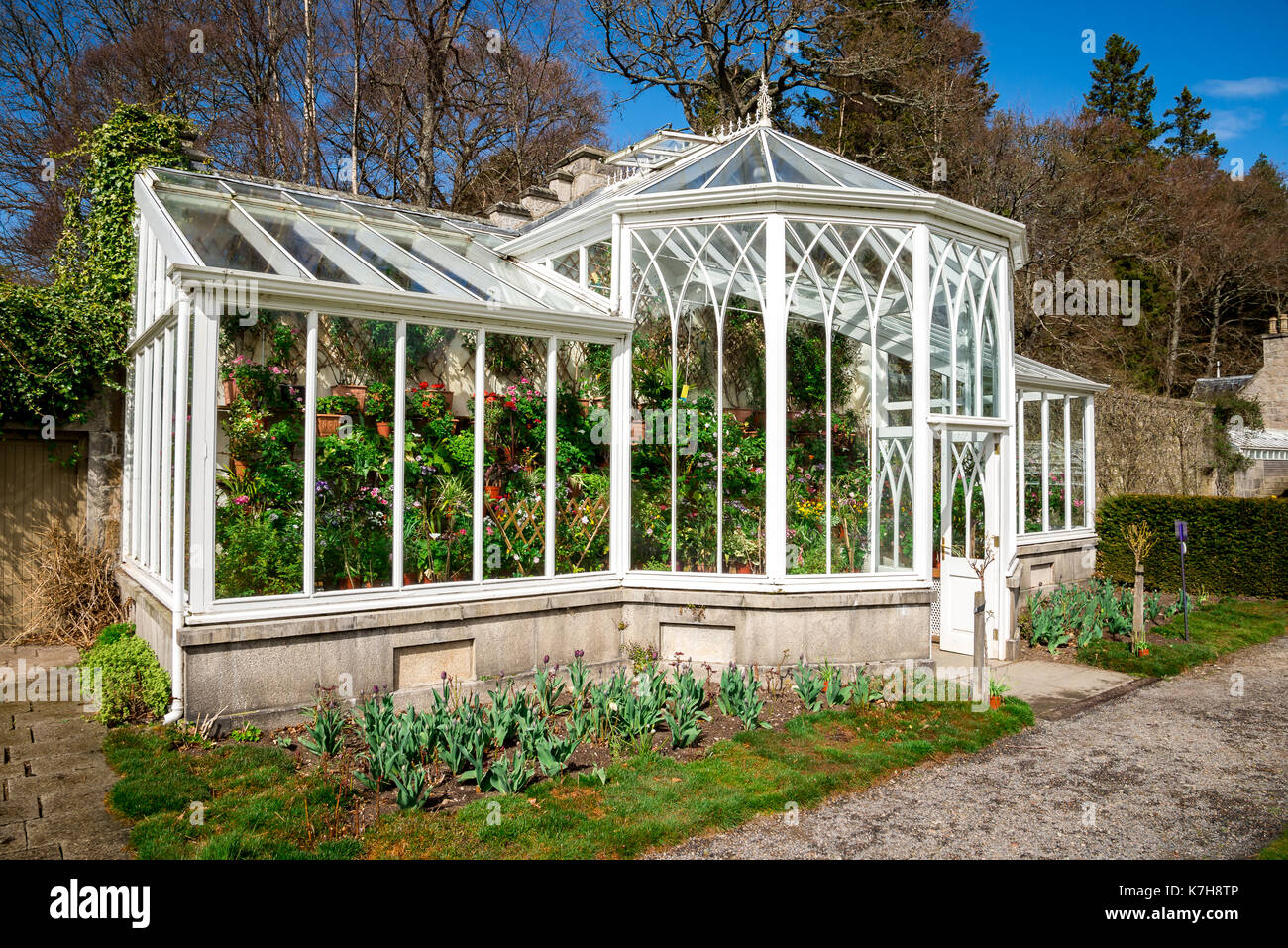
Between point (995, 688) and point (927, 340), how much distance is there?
3.05m

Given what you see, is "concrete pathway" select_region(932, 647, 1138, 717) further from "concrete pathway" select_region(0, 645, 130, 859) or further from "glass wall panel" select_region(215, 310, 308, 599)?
"concrete pathway" select_region(0, 645, 130, 859)

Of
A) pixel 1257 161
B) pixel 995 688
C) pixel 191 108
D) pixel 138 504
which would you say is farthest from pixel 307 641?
pixel 1257 161

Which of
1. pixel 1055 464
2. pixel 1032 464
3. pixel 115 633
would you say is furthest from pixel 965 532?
pixel 115 633

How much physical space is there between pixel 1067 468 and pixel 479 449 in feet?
30.2

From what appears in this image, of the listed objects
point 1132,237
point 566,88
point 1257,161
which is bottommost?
point 1132,237

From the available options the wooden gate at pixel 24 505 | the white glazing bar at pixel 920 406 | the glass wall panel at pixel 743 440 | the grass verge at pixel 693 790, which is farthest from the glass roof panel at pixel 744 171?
the wooden gate at pixel 24 505

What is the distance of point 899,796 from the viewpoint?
5.12 m

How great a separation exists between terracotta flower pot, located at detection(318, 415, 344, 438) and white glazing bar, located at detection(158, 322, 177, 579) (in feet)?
3.64

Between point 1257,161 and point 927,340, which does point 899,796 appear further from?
point 1257,161

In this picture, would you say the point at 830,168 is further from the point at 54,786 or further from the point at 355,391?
the point at 54,786

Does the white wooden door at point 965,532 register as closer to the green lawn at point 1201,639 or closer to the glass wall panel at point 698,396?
the green lawn at point 1201,639

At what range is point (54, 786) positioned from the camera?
16.1ft

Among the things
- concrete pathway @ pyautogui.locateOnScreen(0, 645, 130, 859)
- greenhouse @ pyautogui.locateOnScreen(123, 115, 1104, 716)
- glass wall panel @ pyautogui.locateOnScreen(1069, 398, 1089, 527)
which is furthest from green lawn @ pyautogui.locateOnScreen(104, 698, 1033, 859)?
glass wall panel @ pyautogui.locateOnScreen(1069, 398, 1089, 527)

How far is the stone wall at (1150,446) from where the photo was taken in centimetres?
1526
